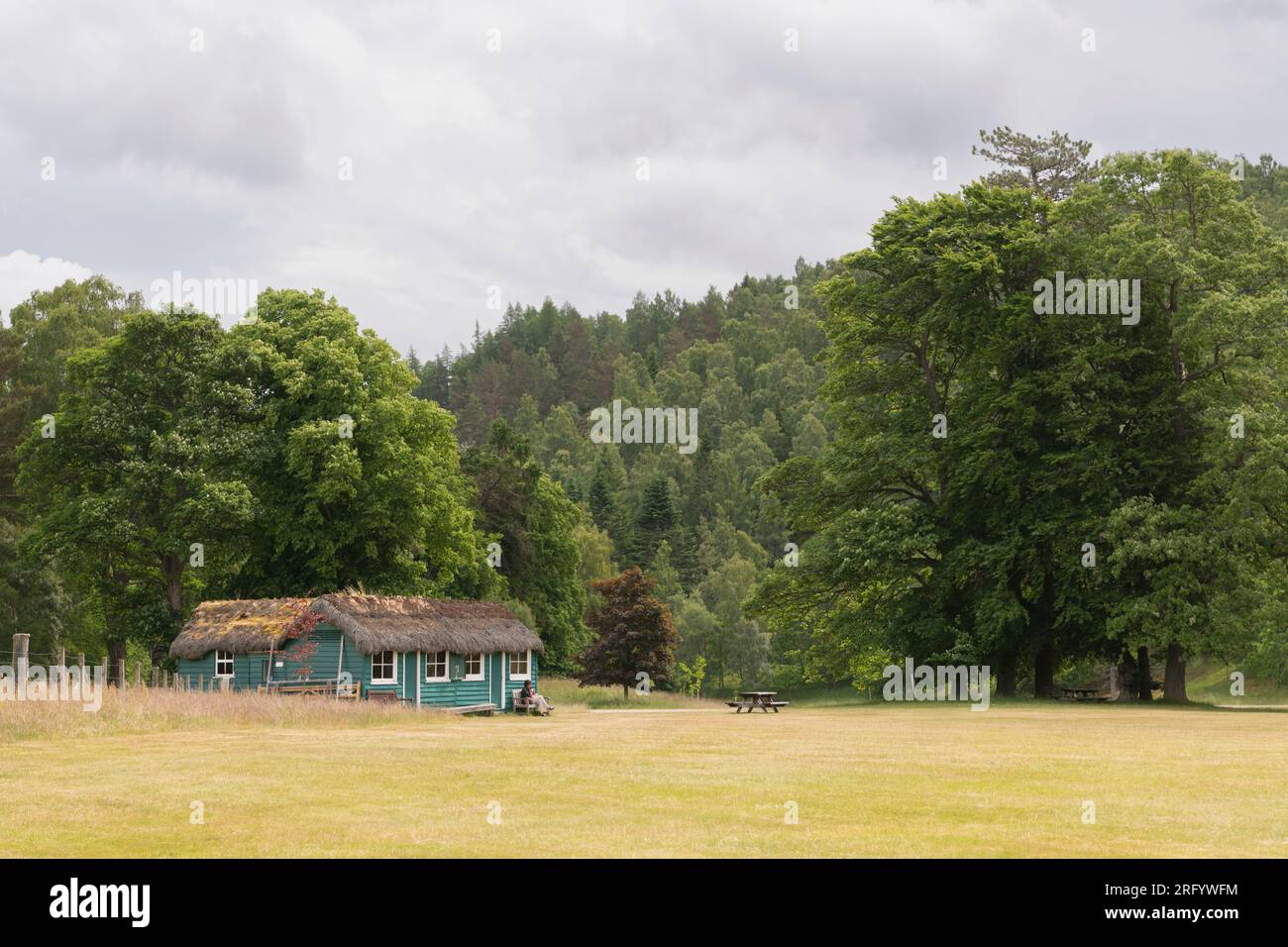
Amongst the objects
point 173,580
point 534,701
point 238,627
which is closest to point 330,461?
point 173,580

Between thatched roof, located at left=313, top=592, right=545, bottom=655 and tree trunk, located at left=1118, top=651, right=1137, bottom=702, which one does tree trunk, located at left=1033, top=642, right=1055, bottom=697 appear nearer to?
tree trunk, located at left=1118, top=651, right=1137, bottom=702

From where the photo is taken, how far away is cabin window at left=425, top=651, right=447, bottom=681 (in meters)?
48.9

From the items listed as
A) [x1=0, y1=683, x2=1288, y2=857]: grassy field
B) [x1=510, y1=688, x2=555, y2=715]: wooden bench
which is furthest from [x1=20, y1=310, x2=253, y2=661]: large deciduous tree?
[x1=0, y1=683, x2=1288, y2=857]: grassy field

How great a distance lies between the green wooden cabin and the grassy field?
10243 millimetres

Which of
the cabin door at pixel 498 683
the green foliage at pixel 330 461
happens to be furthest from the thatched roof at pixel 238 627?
the cabin door at pixel 498 683

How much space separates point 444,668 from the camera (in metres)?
49.5

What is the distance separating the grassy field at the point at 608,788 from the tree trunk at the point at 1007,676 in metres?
18.8

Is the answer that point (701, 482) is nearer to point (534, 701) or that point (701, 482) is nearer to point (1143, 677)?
point (1143, 677)

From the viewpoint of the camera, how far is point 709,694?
103 metres

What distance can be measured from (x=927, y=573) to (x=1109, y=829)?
40.0 metres

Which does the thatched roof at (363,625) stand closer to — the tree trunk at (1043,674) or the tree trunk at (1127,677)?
the tree trunk at (1043,674)

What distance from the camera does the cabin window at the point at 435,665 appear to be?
160ft

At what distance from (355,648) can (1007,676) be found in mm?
25415
